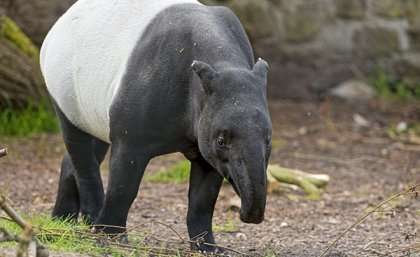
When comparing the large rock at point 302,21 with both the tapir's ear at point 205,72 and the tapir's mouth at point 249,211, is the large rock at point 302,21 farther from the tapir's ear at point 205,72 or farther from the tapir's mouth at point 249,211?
the tapir's mouth at point 249,211

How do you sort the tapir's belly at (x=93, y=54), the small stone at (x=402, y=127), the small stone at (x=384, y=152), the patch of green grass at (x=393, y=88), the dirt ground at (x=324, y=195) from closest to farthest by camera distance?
the tapir's belly at (x=93, y=54), the dirt ground at (x=324, y=195), the small stone at (x=384, y=152), the small stone at (x=402, y=127), the patch of green grass at (x=393, y=88)

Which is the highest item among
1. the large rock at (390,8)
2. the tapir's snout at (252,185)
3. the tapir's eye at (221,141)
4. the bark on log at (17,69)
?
the tapir's eye at (221,141)

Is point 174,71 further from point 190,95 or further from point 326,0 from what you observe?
point 326,0

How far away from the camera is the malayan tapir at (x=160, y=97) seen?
4.43m

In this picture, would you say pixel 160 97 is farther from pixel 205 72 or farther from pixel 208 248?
pixel 208 248

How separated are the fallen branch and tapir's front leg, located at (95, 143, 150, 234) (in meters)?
2.34

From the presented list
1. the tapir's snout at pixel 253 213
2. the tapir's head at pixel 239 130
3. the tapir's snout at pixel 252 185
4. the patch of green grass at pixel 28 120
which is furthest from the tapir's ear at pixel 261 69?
the patch of green grass at pixel 28 120

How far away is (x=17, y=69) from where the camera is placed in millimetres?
8711

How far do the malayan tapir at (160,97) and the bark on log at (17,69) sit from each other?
3.07m

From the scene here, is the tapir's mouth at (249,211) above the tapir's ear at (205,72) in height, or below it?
below

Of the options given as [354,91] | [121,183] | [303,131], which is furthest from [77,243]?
[354,91]

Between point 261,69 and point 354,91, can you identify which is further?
point 354,91

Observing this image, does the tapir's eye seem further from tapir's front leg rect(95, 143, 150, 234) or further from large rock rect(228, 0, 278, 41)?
large rock rect(228, 0, 278, 41)

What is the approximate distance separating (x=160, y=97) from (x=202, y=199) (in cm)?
71
